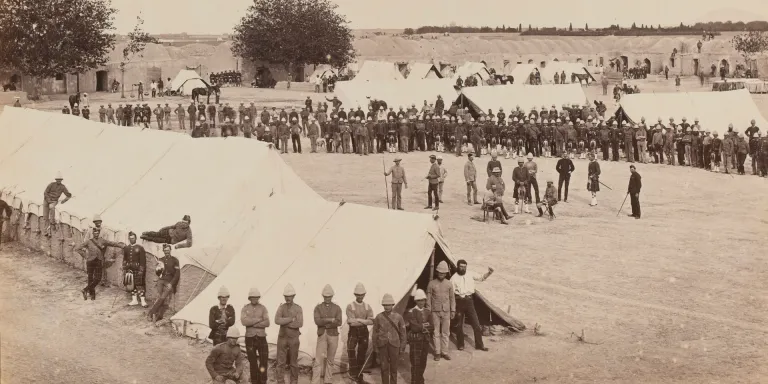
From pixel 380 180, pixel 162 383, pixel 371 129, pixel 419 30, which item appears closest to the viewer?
pixel 162 383

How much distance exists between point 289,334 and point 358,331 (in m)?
0.89

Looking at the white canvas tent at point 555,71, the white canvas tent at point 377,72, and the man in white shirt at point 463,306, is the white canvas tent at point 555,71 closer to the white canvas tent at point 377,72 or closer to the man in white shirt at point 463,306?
the white canvas tent at point 377,72

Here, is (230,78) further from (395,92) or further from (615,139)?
(615,139)

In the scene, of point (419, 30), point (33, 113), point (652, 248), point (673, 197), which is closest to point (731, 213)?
point (673, 197)

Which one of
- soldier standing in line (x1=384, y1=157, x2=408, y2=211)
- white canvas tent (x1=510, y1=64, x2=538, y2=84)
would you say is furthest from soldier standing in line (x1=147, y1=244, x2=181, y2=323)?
white canvas tent (x1=510, y1=64, x2=538, y2=84)

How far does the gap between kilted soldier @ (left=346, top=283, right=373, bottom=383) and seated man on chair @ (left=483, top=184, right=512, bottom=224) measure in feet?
32.7

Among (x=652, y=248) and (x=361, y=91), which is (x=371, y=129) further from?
(x=652, y=248)

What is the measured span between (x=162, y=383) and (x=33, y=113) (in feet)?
47.6

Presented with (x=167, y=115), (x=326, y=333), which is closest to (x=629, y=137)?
(x=167, y=115)

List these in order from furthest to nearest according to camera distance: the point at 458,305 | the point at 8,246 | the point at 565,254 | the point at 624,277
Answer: the point at 8,246 → the point at 565,254 → the point at 624,277 → the point at 458,305

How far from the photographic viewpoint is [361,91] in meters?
41.0

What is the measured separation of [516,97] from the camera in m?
38.3

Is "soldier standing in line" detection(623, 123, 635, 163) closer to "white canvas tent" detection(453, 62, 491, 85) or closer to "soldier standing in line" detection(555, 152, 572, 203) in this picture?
"soldier standing in line" detection(555, 152, 572, 203)

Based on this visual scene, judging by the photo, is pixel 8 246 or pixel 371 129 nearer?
pixel 8 246
